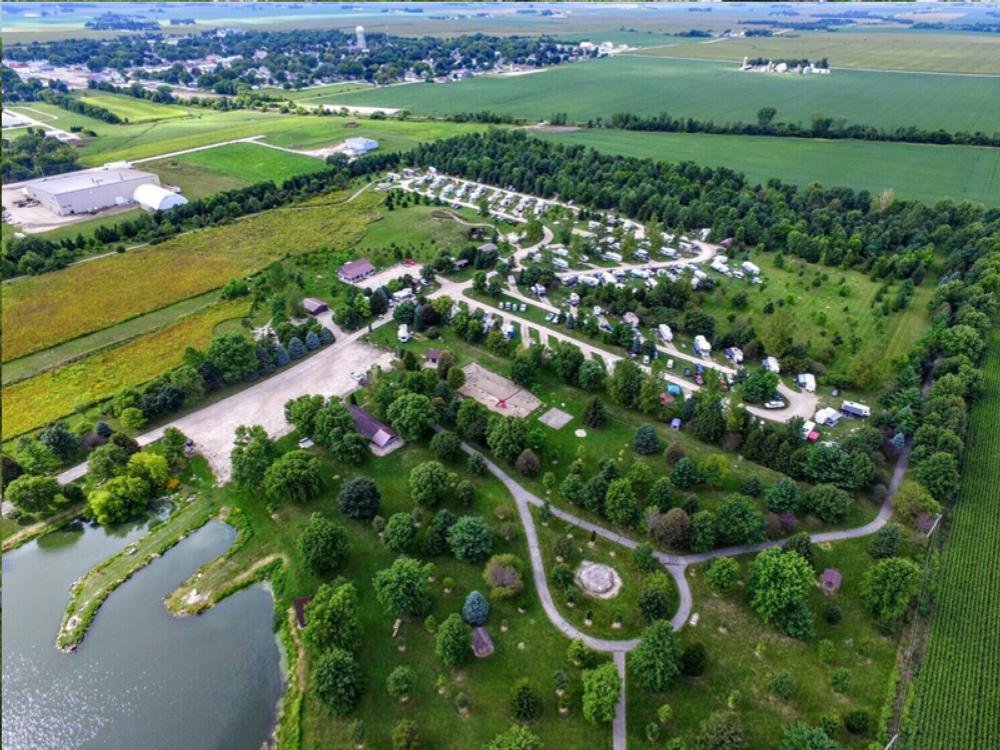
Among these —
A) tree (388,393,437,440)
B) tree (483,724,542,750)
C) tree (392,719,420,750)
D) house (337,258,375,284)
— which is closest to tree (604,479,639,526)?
tree (483,724,542,750)

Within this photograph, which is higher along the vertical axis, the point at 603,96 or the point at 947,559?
the point at 603,96

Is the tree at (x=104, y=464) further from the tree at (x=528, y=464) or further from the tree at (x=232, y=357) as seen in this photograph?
the tree at (x=528, y=464)

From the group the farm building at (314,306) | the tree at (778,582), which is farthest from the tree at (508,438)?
the farm building at (314,306)

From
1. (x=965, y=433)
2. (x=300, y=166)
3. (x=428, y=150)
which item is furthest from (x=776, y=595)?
(x=300, y=166)

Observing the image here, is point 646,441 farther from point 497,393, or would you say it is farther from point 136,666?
point 136,666

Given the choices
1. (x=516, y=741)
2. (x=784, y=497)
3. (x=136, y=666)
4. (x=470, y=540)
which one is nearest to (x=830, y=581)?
(x=784, y=497)

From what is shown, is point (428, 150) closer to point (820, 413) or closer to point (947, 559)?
point (820, 413)

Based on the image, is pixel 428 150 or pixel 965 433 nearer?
pixel 965 433
